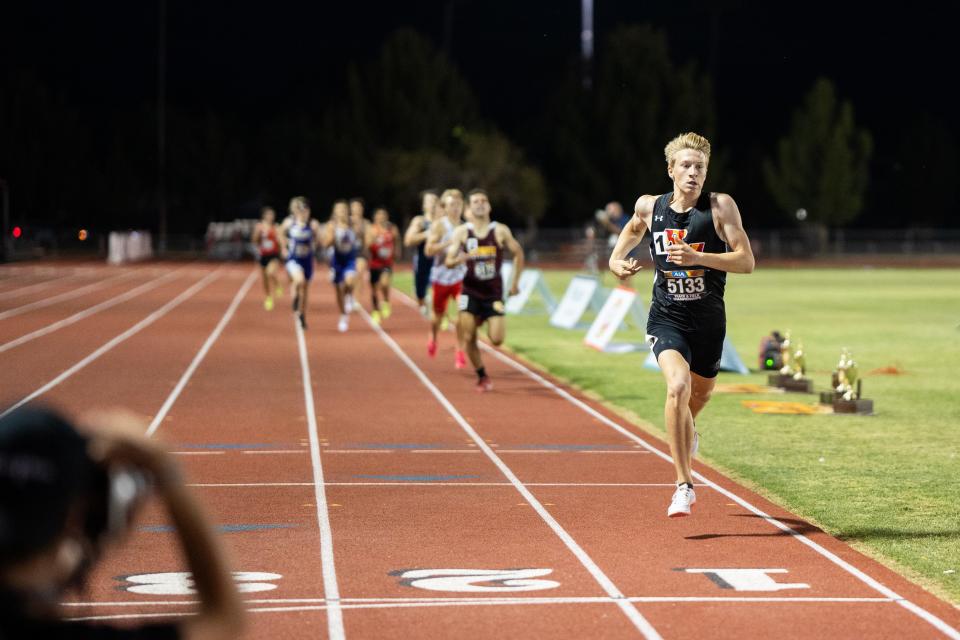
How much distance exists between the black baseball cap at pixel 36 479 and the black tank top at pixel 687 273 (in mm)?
6692

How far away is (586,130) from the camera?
9038cm

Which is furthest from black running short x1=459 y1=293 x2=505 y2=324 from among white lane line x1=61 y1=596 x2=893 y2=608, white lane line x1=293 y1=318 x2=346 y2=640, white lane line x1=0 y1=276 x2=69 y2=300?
white lane line x1=0 y1=276 x2=69 y2=300

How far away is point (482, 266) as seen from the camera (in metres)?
16.4

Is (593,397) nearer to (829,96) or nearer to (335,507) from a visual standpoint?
(335,507)

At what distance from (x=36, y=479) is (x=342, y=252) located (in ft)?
81.6

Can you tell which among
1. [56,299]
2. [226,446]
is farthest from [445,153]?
[226,446]

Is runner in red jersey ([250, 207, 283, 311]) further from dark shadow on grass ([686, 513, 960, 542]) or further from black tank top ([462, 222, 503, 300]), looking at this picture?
dark shadow on grass ([686, 513, 960, 542])

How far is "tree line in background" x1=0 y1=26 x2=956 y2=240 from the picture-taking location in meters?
84.1

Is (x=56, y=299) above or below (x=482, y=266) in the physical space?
below

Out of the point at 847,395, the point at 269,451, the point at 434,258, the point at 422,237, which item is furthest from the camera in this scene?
the point at 434,258

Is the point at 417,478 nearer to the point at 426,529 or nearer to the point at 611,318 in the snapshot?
the point at 426,529

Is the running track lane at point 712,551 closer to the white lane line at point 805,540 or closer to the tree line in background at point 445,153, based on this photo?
the white lane line at point 805,540

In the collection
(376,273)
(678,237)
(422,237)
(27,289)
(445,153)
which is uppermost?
(445,153)

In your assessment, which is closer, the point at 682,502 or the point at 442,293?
the point at 682,502
